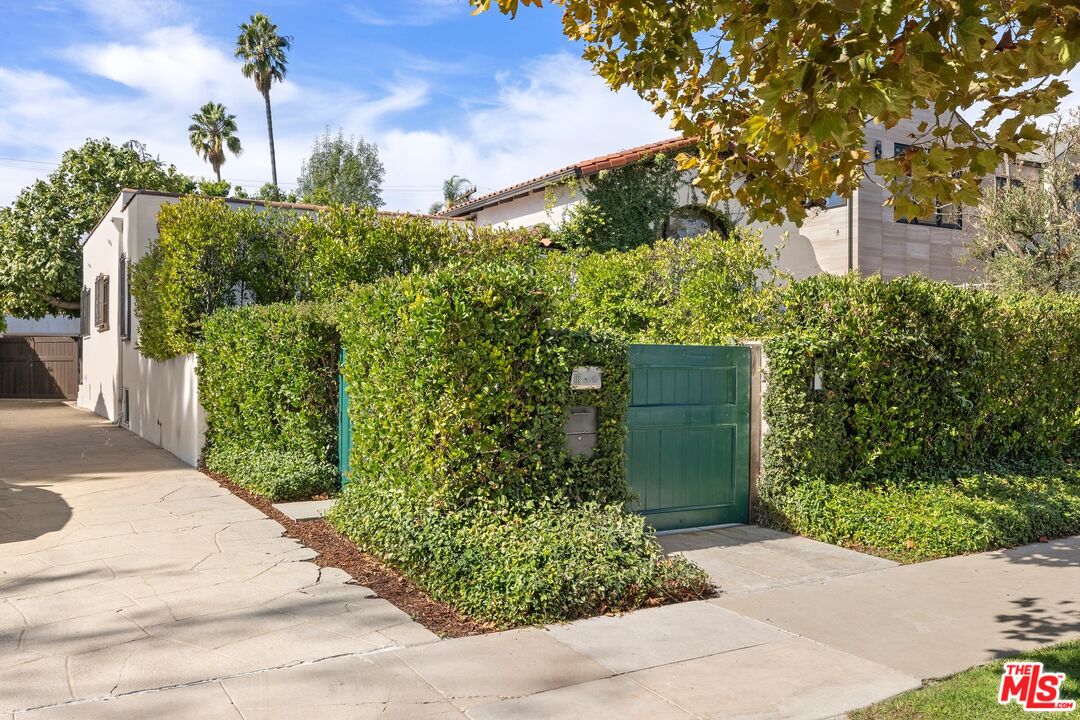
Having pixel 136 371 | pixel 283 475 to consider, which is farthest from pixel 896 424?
pixel 136 371

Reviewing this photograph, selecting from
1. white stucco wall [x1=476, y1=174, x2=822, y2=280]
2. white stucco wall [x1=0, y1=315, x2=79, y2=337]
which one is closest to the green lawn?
white stucco wall [x1=476, y1=174, x2=822, y2=280]

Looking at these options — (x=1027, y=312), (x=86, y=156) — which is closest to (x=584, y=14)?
(x=1027, y=312)

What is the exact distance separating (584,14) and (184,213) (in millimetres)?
7582

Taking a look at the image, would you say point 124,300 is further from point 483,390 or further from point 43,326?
point 43,326

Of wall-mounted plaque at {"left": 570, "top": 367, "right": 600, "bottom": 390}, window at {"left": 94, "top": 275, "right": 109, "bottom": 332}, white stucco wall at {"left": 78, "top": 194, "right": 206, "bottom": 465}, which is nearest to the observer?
wall-mounted plaque at {"left": 570, "top": 367, "right": 600, "bottom": 390}

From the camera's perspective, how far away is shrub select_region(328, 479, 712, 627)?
550 centimetres

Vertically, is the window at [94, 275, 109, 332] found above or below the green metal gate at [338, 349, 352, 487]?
above

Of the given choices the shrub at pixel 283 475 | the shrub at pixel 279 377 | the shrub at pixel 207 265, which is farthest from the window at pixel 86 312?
the shrub at pixel 283 475

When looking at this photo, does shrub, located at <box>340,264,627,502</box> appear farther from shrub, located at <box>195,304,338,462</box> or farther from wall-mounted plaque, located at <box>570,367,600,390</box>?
shrub, located at <box>195,304,338,462</box>

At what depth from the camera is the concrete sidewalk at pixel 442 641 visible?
423 centimetres

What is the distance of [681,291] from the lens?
10672mm

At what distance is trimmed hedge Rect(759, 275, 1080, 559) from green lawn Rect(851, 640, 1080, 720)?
2.73 metres

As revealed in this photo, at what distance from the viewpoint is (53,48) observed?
488 inches
